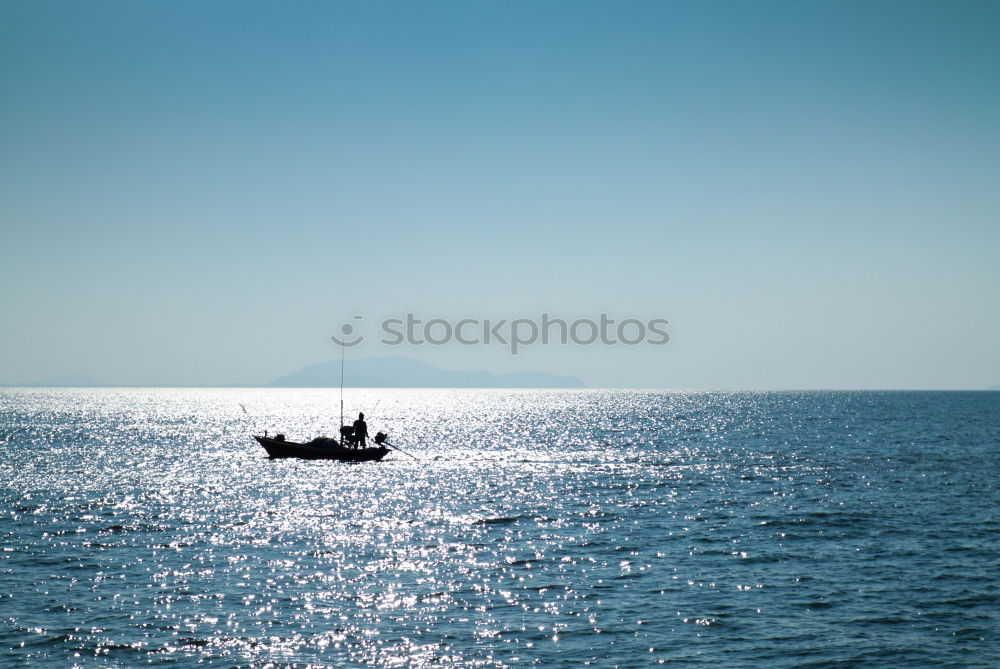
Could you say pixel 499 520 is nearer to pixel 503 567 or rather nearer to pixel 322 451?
pixel 503 567

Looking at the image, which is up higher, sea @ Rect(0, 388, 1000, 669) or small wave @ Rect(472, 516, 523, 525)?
sea @ Rect(0, 388, 1000, 669)

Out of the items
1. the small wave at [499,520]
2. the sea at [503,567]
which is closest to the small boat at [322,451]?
the sea at [503,567]

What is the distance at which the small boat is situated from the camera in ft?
258

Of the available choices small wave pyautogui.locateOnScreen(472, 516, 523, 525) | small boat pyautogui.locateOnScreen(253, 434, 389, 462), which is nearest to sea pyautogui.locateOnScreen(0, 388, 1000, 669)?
small wave pyautogui.locateOnScreen(472, 516, 523, 525)

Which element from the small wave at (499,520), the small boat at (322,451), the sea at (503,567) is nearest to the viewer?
the sea at (503,567)

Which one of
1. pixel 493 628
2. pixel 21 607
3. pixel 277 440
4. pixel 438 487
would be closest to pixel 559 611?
pixel 493 628

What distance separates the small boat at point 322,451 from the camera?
78750 millimetres

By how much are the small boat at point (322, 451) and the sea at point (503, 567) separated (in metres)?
8.23

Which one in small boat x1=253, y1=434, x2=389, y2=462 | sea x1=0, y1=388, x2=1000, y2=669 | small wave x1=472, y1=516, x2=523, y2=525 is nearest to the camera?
sea x1=0, y1=388, x2=1000, y2=669

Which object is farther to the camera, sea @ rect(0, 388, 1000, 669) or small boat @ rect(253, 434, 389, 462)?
small boat @ rect(253, 434, 389, 462)

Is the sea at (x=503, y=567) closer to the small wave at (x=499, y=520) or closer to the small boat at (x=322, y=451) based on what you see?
the small wave at (x=499, y=520)

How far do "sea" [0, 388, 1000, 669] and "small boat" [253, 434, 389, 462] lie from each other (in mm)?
8235

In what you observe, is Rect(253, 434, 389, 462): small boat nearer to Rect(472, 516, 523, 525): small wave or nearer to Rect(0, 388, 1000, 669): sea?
Rect(0, 388, 1000, 669): sea

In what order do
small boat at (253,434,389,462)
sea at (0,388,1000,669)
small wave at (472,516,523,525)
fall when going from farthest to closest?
1. small boat at (253,434,389,462)
2. small wave at (472,516,523,525)
3. sea at (0,388,1000,669)
